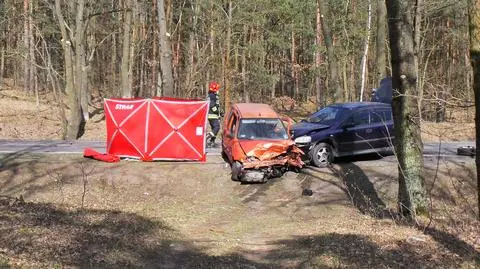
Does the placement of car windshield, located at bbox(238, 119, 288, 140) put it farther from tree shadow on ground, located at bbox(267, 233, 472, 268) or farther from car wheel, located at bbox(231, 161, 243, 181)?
tree shadow on ground, located at bbox(267, 233, 472, 268)

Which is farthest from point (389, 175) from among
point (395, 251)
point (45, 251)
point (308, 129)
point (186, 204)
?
point (45, 251)

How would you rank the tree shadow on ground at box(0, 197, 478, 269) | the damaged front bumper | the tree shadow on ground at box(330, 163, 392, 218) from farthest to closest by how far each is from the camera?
the damaged front bumper → the tree shadow on ground at box(330, 163, 392, 218) → the tree shadow on ground at box(0, 197, 478, 269)

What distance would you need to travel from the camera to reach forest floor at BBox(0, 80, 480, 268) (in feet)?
26.5

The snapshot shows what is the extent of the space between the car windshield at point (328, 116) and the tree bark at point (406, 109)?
16.3 feet

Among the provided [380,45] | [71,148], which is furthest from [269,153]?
[380,45]

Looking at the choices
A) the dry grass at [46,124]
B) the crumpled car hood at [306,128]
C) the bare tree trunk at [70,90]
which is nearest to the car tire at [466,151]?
the dry grass at [46,124]

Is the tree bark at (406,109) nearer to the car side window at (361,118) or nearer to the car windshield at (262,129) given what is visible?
the car windshield at (262,129)

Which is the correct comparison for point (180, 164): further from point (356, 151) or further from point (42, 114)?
point (42, 114)

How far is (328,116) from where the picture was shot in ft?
54.7

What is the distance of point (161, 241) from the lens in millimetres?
9258

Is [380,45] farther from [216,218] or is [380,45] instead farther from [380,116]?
[216,218]

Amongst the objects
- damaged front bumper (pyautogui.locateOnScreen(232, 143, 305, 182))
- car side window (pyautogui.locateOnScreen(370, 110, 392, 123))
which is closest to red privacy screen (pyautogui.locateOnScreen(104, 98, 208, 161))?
damaged front bumper (pyautogui.locateOnScreen(232, 143, 305, 182))

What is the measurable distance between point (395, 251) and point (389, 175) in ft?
23.5

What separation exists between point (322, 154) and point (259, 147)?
2.19 metres
